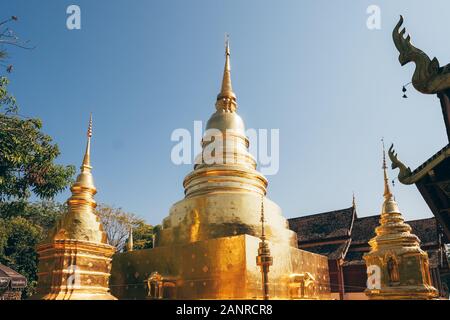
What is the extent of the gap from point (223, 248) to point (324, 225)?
13.7m

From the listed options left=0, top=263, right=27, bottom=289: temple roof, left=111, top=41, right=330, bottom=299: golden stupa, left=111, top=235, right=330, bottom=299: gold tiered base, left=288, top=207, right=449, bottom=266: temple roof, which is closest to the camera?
left=111, top=235, right=330, bottom=299: gold tiered base

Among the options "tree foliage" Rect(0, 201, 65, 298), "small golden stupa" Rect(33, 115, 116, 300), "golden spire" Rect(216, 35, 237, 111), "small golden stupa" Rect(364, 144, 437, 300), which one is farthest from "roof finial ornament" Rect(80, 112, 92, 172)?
"tree foliage" Rect(0, 201, 65, 298)

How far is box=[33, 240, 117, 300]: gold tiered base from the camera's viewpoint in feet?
37.7

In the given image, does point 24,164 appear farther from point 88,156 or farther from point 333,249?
point 333,249

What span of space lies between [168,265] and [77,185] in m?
4.25

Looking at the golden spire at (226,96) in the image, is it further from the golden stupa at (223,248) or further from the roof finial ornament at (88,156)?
the roof finial ornament at (88,156)

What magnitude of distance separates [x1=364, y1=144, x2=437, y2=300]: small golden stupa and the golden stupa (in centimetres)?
211

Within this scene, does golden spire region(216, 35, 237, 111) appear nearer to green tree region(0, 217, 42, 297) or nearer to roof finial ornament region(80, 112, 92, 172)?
roof finial ornament region(80, 112, 92, 172)

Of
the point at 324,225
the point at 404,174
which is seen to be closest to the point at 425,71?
the point at 404,174

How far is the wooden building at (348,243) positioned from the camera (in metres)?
20.5

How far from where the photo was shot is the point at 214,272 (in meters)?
11.8

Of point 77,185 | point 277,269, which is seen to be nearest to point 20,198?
point 77,185

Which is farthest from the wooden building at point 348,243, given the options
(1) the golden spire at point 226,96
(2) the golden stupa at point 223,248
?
(1) the golden spire at point 226,96
